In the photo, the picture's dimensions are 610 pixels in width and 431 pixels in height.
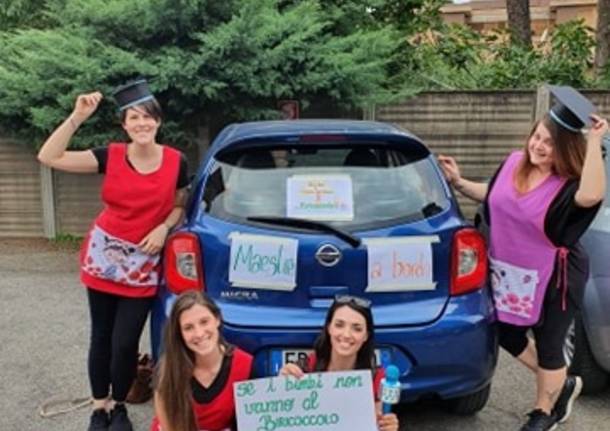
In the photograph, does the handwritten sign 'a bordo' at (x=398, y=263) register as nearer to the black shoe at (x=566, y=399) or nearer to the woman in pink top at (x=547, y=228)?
the woman in pink top at (x=547, y=228)

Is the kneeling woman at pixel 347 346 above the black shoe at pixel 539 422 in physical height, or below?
above

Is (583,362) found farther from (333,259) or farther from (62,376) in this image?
(62,376)

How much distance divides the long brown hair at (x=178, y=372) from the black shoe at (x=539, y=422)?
1683 millimetres

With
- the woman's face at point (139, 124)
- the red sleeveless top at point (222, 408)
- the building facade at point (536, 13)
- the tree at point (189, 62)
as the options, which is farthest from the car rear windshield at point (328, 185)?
the building facade at point (536, 13)

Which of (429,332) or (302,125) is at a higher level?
(302,125)

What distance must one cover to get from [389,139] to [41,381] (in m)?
2.59

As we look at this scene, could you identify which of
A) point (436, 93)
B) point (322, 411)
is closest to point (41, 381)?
point (322, 411)

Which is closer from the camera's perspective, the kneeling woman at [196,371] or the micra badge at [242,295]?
the kneeling woman at [196,371]

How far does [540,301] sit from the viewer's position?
10.7 feet

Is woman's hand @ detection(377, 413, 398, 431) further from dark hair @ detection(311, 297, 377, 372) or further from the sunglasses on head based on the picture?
the sunglasses on head

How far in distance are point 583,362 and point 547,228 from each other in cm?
128

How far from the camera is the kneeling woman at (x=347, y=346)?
284 centimetres

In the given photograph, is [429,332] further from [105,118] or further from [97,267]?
[105,118]

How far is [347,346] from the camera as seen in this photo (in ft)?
9.31
